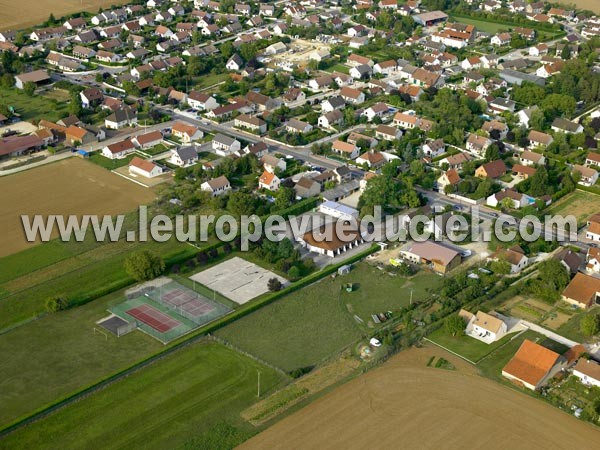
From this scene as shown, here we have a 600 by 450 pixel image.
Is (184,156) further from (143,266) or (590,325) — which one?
(590,325)

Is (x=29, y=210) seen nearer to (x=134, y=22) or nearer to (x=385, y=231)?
(x=385, y=231)

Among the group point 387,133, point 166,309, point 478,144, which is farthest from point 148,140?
point 478,144

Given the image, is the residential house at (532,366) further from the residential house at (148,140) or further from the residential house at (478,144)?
the residential house at (148,140)

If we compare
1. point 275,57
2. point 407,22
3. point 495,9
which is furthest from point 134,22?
point 495,9

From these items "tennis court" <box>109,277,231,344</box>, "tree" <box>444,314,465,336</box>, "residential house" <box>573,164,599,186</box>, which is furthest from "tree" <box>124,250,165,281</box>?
"residential house" <box>573,164,599,186</box>

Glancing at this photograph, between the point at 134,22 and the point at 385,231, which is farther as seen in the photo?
the point at 134,22

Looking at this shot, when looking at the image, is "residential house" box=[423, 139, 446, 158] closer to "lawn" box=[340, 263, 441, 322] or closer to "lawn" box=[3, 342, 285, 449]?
"lawn" box=[340, 263, 441, 322]

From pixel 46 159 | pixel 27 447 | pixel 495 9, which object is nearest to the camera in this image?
pixel 27 447
